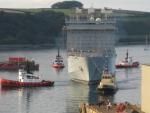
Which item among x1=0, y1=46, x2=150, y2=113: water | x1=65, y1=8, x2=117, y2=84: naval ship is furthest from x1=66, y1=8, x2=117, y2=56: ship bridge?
x1=0, y1=46, x2=150, y2=113: water

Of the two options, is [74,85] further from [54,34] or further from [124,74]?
[54,34]

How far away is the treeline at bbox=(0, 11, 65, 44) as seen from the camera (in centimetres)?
18200

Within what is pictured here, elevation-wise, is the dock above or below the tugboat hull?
above

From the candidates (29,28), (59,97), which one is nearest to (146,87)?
(59,97)

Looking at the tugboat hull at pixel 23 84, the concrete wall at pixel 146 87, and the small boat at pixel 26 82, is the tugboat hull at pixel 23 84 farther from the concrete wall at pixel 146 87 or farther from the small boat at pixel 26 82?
the concrete wall at pixel 146 87

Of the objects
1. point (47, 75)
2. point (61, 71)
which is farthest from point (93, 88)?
point (61, 71)

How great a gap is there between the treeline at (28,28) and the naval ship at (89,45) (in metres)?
97.5

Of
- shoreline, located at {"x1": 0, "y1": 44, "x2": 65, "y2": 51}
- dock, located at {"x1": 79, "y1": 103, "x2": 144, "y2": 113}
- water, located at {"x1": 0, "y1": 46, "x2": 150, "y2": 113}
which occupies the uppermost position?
shoreline, located at {"x1": 0, "y1": 44, "x2": 65, "y2": 51}

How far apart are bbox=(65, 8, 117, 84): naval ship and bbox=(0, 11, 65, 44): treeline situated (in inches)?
3839

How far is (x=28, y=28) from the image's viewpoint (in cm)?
19025

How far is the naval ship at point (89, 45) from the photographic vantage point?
76375 mm

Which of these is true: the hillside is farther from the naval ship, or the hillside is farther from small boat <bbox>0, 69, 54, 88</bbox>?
small boat <bbox>0, 69, 54, 88</bbox>

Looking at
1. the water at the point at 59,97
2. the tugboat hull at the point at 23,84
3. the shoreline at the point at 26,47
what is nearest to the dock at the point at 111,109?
the water at the point at 59,97

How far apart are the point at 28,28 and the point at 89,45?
111785 millimetres
